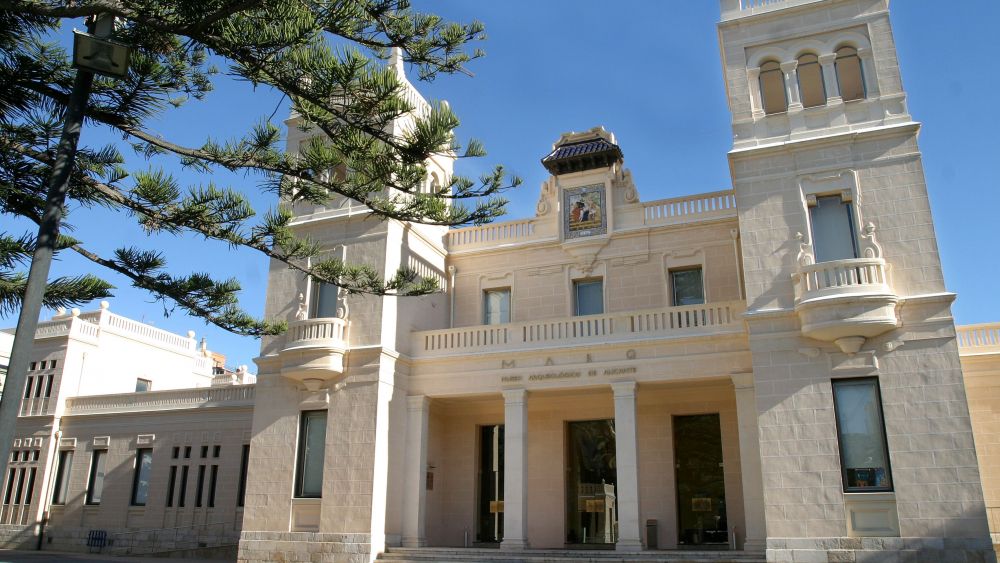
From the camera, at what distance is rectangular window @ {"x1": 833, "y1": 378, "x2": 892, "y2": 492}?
15.0 meters

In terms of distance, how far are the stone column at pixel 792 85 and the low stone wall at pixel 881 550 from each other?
9290 mm

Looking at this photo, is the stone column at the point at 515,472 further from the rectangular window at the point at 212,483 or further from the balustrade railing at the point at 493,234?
the rectangular window at the point at 212,483

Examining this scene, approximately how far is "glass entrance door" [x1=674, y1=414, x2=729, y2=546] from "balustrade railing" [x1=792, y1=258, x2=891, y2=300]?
18.3 feet

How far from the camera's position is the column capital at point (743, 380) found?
17453 millimetres

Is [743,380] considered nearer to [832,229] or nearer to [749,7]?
[832,229]

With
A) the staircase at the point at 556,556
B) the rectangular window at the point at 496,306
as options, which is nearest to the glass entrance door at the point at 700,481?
the staircase at the point at 556,556

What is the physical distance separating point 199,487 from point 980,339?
23.1 meters

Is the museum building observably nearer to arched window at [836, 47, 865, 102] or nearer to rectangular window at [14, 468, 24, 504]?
arched window at [836, 47, 865, 102]

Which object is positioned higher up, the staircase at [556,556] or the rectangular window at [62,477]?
the rectangular window at [62,477]

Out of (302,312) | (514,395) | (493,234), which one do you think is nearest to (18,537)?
(302,312)

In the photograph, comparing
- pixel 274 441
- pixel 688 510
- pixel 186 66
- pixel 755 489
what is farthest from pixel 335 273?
pixel 688 510

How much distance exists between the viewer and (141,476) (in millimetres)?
26906

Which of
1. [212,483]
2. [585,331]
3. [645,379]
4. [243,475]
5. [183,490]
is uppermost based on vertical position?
[585,331]

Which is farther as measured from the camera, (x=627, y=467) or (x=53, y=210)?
(x=627, y=467)
